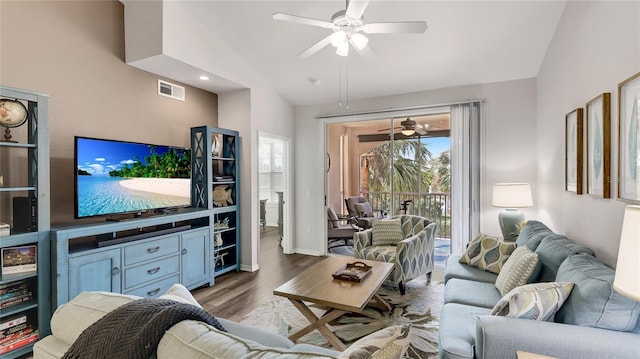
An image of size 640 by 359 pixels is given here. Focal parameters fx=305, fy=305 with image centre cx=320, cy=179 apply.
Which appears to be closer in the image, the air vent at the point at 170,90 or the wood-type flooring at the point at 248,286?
the wood-type flooring at the point at 248,286

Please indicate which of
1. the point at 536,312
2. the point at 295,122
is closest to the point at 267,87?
the point at 295,122

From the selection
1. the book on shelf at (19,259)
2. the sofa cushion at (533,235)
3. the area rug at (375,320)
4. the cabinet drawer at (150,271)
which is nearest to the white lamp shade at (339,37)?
the sofa cushion at (533,235)

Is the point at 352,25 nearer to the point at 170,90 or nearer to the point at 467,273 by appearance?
the point at 467,273

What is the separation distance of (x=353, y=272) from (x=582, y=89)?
2.36 metres

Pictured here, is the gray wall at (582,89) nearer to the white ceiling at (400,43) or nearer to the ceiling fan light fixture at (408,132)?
the white ceiling at (400,43)

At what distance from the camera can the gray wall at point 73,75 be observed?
103 inches

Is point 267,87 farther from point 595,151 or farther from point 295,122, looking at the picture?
point 595,151

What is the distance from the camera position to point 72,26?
2.95 meters

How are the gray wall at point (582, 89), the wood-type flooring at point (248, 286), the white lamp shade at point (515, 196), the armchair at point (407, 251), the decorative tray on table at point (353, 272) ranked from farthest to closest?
the white lamp shade at point (515, 196) → the armchair at point (407, 251) → the wood-type flooring at point (248, 286) → the decorative tray on table at point (353, 272) → the gray wall at point (582, 89)

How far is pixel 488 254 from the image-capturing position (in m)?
2.83

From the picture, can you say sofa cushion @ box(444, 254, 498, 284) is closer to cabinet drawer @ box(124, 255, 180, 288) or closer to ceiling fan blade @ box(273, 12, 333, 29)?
ceiling fan blade @ box(273, 12, 333, 29)

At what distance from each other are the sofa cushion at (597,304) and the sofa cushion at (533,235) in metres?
0.87

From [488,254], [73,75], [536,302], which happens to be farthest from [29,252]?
[488,254]

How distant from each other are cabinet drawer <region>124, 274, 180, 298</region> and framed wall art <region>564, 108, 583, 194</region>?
3.88 m
